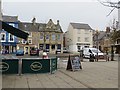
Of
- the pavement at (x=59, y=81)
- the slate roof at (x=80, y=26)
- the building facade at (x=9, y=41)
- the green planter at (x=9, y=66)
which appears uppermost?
the slate roof at (x=80, y=26)

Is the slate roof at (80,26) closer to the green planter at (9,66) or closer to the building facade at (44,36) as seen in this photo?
the building facade at (44,36)

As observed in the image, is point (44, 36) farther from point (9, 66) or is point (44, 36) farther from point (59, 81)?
point (59, 81)

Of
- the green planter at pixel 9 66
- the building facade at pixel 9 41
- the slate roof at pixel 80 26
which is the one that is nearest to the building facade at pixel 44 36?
the building facade at pixel 9 41

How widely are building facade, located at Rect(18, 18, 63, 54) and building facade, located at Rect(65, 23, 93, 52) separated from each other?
24.6 ft

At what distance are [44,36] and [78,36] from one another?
14.4 m

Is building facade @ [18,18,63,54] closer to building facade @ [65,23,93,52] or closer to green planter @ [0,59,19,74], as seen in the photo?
building facade @ [65,23,93,52]

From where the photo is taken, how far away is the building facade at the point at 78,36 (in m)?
84.6

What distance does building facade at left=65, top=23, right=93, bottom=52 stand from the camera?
8456 centimetres

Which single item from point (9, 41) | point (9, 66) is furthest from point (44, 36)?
point (9, 66)

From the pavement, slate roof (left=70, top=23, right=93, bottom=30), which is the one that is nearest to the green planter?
the pavement

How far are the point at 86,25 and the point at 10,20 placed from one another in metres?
29.4

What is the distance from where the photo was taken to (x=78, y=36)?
85.5 metres

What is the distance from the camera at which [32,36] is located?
7512 centimetres

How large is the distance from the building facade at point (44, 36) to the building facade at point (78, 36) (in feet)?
24.6
